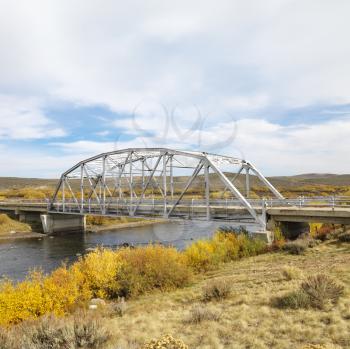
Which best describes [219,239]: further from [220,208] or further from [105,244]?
[105,244]

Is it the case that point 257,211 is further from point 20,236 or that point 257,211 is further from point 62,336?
point 20,236

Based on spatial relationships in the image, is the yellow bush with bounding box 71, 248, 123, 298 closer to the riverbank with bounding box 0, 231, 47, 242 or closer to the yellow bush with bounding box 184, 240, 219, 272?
the yellow bush with bounding box 184, 240, 219, 272

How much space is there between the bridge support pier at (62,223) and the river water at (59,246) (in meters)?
3.99

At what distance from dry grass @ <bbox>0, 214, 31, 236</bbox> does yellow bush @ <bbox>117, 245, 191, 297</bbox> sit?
167 ft

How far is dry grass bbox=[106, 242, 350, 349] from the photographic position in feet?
30.4

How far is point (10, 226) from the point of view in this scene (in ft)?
218

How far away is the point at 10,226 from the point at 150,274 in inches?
2200

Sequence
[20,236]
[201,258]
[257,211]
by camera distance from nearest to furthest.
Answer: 1. [201,258]
2. [257,211]
3. [20,236]

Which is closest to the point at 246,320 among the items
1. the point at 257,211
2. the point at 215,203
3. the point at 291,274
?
the point at 291,274

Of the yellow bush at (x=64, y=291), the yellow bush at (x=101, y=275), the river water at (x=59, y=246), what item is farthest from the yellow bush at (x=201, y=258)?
the river water at (x=59, y=246)

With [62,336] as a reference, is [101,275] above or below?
below

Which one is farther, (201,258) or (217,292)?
(201,258)

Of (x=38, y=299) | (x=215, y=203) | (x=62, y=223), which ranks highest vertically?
(x=215, y=203)

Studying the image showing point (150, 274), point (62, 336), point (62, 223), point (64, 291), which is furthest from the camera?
point (62, 223)
